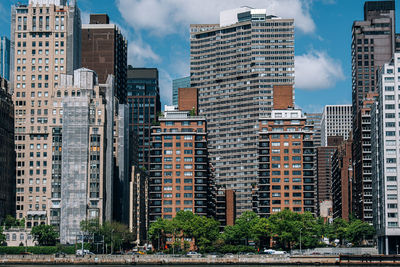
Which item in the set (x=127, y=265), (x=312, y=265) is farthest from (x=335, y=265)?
(x=127, y=265)

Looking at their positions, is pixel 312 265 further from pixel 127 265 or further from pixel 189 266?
pixel 127 265

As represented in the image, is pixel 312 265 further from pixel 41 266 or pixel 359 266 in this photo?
pixel 41 266

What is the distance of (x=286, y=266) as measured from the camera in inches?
7687

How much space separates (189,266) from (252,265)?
17.7 m

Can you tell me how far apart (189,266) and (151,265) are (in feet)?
38.0

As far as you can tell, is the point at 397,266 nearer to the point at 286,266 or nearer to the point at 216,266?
the point at 286,266

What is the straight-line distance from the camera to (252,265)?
198m

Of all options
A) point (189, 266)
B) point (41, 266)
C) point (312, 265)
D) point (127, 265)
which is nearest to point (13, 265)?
point (41, 266)

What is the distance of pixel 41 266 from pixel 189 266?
39902mm

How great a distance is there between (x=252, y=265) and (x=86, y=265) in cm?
4568

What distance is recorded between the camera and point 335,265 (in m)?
199

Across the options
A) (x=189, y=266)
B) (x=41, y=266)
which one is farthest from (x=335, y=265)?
(x=41, y=266)

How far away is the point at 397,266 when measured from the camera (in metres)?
200

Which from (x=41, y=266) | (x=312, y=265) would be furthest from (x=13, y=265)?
(x=312, y=265)
